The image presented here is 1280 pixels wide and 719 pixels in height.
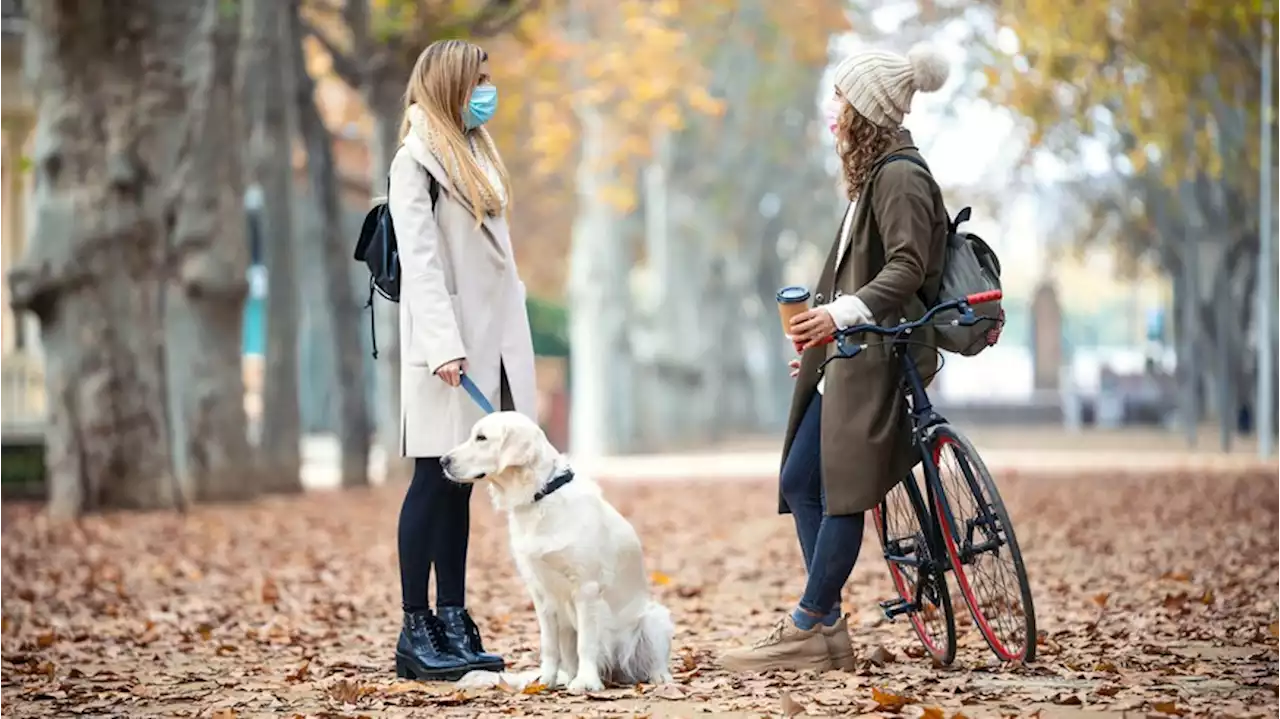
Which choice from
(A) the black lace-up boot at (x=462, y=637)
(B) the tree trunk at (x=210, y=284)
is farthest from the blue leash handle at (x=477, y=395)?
(B) the tree trunk at (x=210, y=284)

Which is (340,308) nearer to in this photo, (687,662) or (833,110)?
(687,662)

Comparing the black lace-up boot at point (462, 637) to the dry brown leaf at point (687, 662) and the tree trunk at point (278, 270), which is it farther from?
the tree trunk at point (278, 270)

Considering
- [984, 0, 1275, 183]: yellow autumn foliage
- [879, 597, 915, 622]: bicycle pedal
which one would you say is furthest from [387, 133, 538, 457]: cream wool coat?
[984, 0, 1275, 183]: yellow autumn foliage

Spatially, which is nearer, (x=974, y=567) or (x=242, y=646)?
(x=974, y=567)

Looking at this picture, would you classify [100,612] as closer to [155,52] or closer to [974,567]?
[974,567]

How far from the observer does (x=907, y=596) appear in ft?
27.0

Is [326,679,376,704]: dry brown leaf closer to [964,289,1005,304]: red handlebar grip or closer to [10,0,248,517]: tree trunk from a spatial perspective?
[964,289,1005,304]: red handlebar grip

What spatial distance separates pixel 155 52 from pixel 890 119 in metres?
12.9

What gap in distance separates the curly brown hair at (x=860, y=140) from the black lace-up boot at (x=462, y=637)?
7.01 feet

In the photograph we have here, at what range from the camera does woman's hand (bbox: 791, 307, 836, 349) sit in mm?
7457

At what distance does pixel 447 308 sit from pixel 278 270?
1646 cm

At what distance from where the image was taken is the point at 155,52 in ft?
63.8

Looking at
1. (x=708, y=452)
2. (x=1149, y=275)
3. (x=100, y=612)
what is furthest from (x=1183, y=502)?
(x=1149, y=275)

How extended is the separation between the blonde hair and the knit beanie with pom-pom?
50.8 inches
